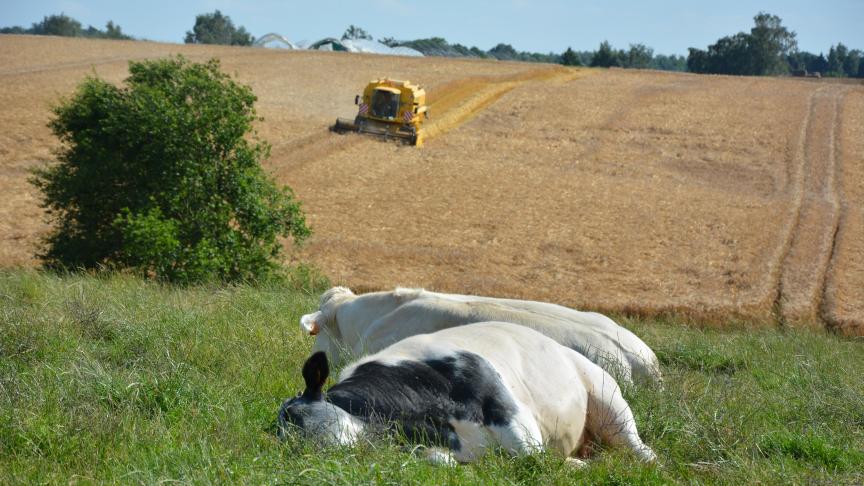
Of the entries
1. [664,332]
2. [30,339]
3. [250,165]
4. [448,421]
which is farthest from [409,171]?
[448,421]

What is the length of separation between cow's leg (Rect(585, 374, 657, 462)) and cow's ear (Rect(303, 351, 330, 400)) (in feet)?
6.99

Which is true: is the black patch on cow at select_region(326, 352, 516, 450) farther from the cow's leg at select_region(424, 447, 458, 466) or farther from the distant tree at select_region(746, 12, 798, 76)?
the distant tree at select_region(746, 12, 798, 76)

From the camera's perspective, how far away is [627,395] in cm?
671

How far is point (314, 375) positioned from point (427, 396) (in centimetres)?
75

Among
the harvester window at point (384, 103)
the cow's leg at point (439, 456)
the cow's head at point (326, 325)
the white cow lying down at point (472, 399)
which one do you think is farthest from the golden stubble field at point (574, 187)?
the cow's leg at point (439, 456)

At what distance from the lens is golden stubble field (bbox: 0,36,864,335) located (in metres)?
21.2

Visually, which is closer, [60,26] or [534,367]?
[534,367]

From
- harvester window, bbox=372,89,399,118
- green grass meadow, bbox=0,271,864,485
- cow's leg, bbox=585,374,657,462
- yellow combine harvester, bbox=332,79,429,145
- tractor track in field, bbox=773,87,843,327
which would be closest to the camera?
green grass meadow, bbox=0,271,864,485

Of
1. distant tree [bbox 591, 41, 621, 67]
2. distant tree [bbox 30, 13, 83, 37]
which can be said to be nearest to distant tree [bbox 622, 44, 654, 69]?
distant tree [bbox 591, 41, 621, 67]

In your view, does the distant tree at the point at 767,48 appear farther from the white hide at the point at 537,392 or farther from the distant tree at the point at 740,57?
the white hide at the point at 537,392

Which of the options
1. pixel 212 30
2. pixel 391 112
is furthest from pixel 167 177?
pixel 212 30

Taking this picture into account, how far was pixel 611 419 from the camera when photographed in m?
5.87

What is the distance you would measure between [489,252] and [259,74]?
35885 mm

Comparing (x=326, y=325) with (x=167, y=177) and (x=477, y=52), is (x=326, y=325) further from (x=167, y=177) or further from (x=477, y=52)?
(x=477, y=52)
